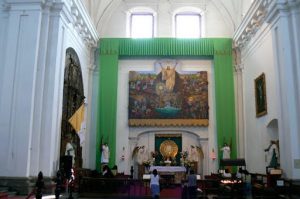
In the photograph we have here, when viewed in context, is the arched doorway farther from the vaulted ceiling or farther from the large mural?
the vaulted ceiling

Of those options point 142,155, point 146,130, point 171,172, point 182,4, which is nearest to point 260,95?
point 171,172

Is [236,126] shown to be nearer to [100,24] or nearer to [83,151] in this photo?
[83,151]

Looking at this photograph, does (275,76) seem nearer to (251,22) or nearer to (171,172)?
(251,22)

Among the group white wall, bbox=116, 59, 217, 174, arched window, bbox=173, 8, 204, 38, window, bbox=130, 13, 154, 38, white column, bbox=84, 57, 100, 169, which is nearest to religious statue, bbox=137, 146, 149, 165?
white wall, bbox=116, 59, 217, 174

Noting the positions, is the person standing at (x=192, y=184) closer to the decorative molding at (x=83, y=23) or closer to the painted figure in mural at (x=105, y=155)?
the decorative molding at (x=83, y=23)

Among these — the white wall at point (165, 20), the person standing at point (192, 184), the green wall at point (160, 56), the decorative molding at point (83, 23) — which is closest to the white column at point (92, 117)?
the green wall at point (160, 56)

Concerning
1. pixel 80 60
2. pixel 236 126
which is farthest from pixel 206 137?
pixel 80 60

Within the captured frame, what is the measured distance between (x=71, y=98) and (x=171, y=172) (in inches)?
253

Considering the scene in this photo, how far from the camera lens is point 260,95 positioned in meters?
17.3

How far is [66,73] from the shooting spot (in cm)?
1611

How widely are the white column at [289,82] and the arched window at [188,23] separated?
29.6ft

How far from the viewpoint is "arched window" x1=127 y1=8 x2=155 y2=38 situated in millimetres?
22953

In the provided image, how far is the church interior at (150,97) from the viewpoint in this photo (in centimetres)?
1301

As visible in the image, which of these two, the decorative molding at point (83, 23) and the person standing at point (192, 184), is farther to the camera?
the decorative molding at point (83, 23)
